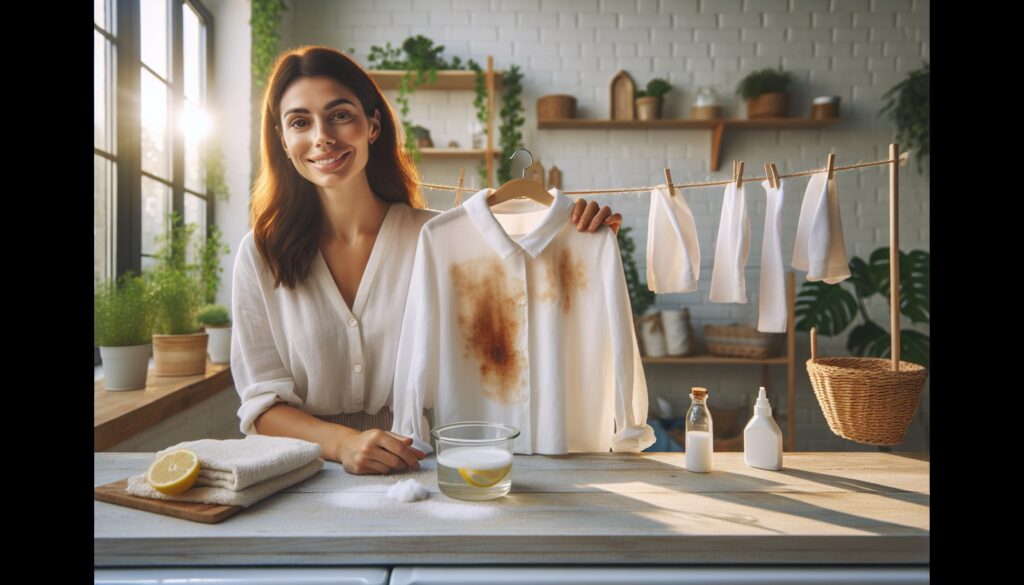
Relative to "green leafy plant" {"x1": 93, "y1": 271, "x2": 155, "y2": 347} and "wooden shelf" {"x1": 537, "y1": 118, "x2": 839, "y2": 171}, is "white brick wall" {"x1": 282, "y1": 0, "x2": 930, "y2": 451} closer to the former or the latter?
"wooden shelf" {"x1": 537, "y1": 118, "x2": 839, "y2": 171}

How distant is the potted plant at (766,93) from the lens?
12.2 ft

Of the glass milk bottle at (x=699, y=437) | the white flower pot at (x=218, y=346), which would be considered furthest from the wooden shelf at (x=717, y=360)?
the glass milk bottle at (x=699, y=437)

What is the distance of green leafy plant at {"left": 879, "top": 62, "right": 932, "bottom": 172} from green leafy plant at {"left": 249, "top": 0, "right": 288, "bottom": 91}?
3.48m

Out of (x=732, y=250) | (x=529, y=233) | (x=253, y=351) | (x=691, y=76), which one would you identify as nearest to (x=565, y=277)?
(x=529, y=233)

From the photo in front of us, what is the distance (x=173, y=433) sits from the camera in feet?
7.29

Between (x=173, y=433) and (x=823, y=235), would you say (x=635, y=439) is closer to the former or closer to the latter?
(x=823, y=235)

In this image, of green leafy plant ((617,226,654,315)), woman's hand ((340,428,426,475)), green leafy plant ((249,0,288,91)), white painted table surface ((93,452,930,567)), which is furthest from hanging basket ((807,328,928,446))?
green leafy plant ((249,0,288,91))

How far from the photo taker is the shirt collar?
1.45m

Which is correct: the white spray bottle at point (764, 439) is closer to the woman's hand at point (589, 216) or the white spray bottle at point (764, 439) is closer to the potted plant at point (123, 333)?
the woman's hand at point (589, 216)

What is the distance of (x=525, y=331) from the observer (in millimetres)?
1460

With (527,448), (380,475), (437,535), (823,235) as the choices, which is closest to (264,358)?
(380,475)

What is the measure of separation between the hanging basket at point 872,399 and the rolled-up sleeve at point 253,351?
1192 millimetres

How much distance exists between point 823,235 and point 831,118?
2.53 m

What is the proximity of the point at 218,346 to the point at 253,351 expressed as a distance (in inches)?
52.5
